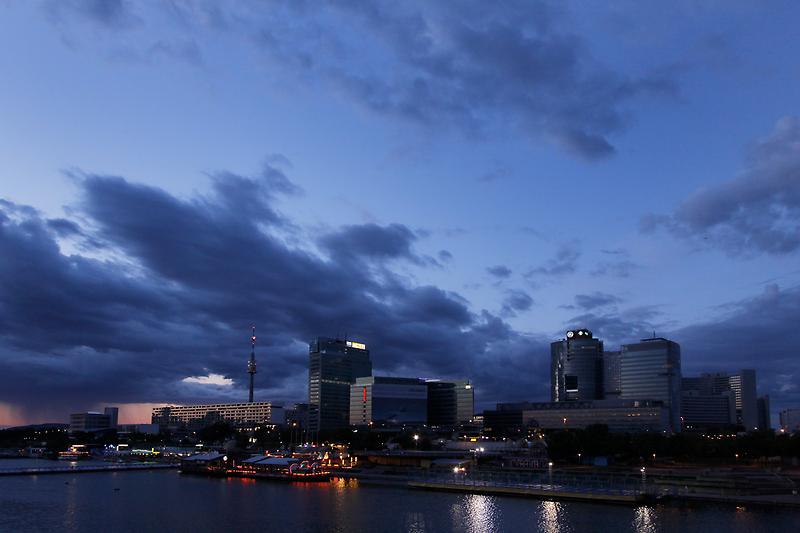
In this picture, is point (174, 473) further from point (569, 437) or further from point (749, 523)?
point (749, 523)

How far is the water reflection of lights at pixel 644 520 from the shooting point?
7412cm

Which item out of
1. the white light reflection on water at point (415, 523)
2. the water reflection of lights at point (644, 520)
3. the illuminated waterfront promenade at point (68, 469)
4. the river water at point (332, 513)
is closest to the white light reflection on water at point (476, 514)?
the river water at point (332, 513)

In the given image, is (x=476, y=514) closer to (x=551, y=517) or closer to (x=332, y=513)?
(x=551, y=517)

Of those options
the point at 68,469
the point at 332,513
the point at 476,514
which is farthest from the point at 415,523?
the point at 68,469

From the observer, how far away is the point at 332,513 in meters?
85.9

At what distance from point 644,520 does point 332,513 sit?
3463 cm

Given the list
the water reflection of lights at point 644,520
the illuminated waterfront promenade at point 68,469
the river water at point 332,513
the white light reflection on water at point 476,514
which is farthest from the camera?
the illuminated waterfront promenade at point 68,469

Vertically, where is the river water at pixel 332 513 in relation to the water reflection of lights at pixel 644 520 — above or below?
below

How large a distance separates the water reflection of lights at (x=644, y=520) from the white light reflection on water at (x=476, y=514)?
1420cm

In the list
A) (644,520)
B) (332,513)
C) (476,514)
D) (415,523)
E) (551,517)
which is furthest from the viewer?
(476,514)

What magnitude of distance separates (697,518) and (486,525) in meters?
23.3

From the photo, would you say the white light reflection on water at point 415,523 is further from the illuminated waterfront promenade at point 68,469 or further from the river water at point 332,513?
the illuminated waterfront promenade at point 68,469

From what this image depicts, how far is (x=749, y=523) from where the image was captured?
76.8 m

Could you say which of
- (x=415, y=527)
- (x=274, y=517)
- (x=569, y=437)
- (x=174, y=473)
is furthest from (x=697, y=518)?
(x=174, y=473)
